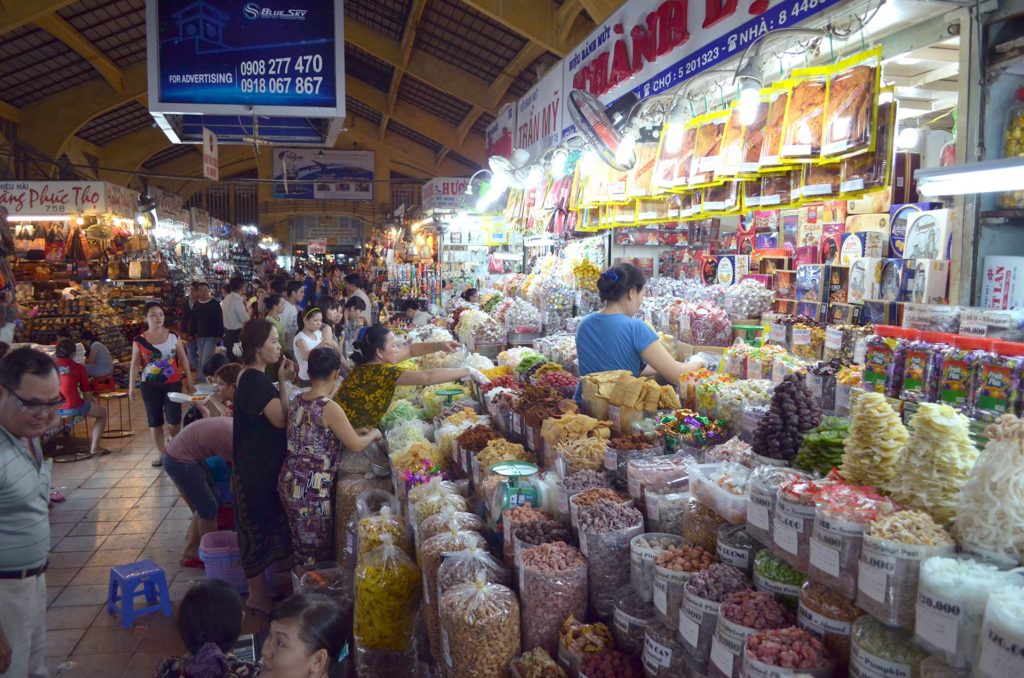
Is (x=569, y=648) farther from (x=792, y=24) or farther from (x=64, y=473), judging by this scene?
(x=64, y=473)

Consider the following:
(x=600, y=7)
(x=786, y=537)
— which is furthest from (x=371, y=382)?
(x=600, y=7)

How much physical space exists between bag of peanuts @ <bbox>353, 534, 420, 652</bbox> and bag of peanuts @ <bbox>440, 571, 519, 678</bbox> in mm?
610

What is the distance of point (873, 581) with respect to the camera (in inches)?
57.0

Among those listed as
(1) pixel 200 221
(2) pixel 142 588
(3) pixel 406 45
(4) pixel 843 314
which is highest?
(3) pixel 406 45

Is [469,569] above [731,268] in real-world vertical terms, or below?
below

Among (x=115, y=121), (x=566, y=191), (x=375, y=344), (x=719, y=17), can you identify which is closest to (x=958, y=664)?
(x=375, y=344)

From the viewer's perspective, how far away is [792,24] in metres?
3.39

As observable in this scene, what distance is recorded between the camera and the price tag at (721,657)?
1606mm

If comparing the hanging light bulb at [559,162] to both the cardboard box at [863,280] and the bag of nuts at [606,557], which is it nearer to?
the cardboard box at [863,280]

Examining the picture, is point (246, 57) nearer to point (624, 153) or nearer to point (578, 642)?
point (624, 153)

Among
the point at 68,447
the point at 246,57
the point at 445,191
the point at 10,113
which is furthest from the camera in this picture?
the point at 445,191

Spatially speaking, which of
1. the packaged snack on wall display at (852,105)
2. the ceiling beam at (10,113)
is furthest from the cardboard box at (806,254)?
the ceiling beam at (10,113)

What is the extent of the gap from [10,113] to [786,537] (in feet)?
54.5

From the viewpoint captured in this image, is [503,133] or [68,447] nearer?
[68,447]
